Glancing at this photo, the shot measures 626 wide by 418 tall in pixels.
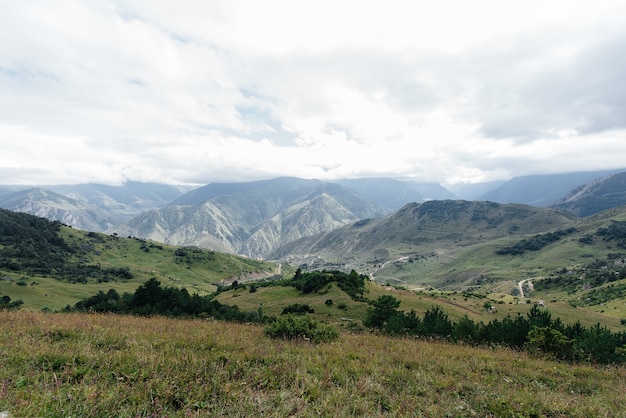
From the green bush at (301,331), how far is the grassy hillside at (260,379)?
1227 millimetres

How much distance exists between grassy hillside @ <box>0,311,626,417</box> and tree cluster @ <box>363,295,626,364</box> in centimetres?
231

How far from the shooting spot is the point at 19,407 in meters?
4.91

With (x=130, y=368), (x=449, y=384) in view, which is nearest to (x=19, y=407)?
(x=130, y=368)

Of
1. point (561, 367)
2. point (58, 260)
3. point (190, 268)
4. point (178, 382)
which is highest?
point (178, 382)

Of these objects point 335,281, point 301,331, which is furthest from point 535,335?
point 335,281

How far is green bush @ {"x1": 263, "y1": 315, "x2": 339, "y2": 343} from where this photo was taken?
1295 cm

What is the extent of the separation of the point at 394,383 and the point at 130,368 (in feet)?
23.5

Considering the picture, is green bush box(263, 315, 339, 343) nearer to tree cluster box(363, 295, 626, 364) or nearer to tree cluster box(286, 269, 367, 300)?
tree cluster box(363, 295, 626, 364)

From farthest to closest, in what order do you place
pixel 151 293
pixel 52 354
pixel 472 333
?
pixel 151 293, pixel 472 333, pixel 52 354

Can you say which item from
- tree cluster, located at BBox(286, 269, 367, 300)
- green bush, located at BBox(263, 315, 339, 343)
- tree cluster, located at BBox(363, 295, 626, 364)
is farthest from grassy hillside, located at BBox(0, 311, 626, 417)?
tree cluster, located at BBox(286, 269, 367, 300)

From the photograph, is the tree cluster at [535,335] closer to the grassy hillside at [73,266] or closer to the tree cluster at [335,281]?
the tree cluster at [335,281]

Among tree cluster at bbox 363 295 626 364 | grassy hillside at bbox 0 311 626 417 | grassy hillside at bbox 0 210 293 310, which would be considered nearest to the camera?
grassy hillside at bbox 0 311 626 417

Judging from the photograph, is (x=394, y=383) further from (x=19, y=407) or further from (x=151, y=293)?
(x=151, y=293)

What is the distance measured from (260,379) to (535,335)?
14.5 m
